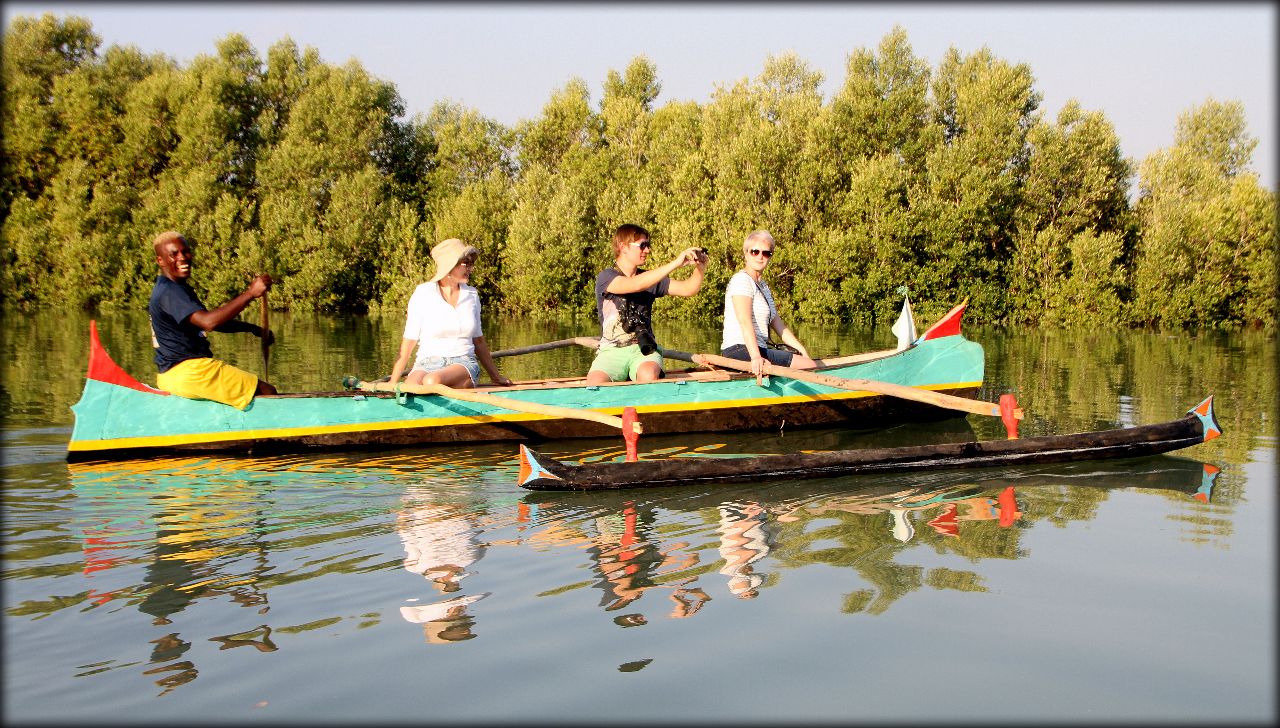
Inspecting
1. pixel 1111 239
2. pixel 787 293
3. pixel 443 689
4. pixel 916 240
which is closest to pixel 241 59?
pixel 787 293

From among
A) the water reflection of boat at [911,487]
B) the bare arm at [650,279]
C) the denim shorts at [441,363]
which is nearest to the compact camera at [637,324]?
the bare arm at [650,279]

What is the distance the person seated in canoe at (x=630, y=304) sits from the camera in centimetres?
864

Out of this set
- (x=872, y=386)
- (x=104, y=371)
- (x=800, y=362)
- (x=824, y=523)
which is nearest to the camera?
(x=824, y=523)

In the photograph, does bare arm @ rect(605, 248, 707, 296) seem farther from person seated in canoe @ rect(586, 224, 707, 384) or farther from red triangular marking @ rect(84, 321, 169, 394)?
red triangular marking @ rect(84, 321, 169, 394)

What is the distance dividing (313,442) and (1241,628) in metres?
6.97

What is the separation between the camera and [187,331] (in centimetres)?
823

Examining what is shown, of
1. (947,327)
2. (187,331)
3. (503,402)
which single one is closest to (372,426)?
(503,402)

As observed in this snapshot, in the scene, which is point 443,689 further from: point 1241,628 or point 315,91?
point 315,91

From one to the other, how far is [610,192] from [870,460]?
24.2 metres

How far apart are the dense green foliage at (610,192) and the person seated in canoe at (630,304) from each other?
56.5 feet

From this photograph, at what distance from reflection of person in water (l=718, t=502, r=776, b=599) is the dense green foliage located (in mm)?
20494

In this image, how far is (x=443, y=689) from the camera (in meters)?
3.72

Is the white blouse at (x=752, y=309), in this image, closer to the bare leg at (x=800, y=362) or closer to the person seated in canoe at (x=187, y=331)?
the bare leg at (x=800, y=362)

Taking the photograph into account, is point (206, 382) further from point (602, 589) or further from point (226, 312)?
point (602, 589)
